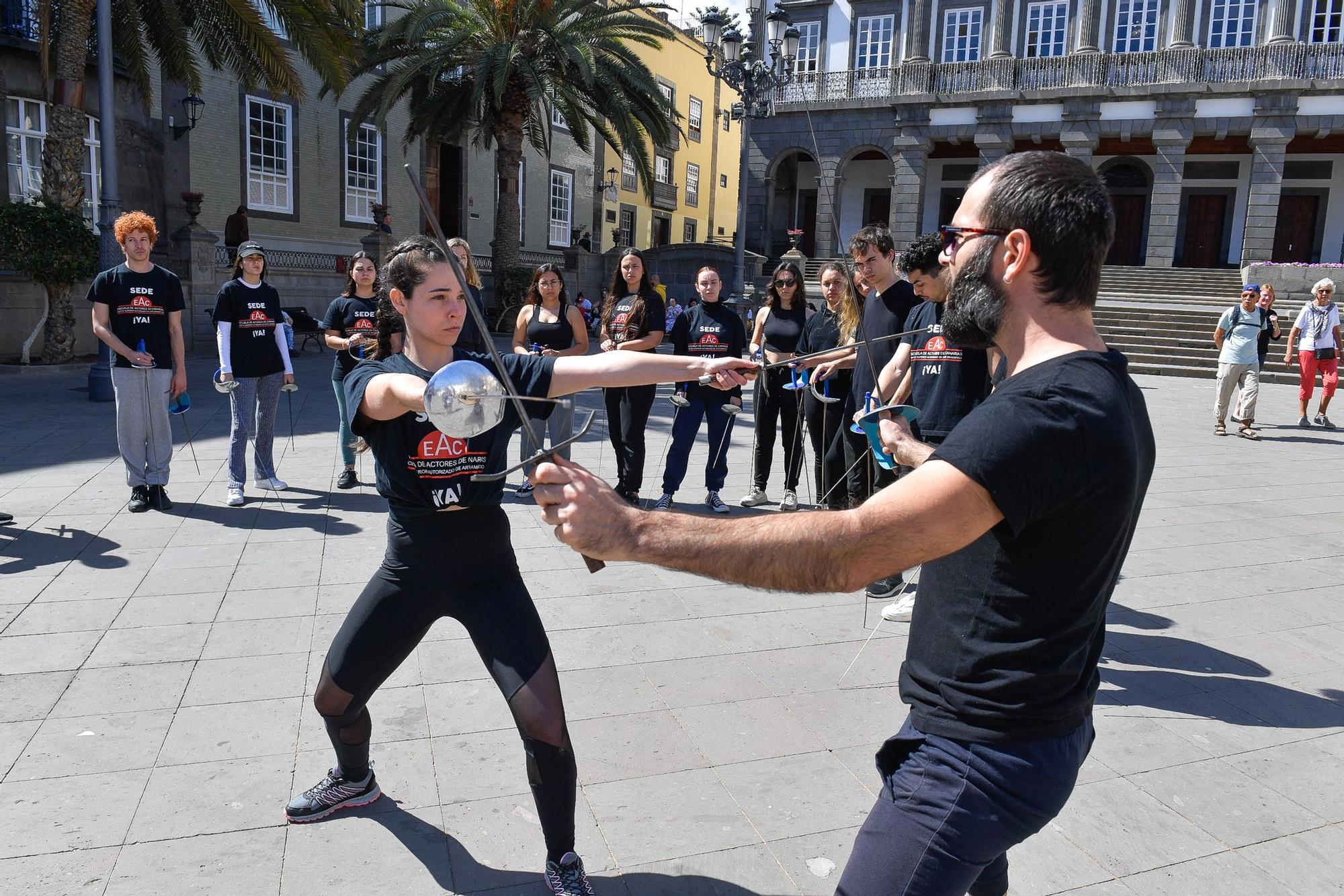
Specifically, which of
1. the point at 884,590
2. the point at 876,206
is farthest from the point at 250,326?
the point at 876,206

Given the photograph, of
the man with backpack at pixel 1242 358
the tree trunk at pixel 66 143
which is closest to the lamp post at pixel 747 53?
the man with backpack at pixel 1242 358

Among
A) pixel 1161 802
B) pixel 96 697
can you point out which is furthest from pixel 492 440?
pixel 1161 802

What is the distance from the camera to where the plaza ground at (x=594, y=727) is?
2857mm

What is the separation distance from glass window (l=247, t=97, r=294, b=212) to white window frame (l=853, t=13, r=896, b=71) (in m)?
19.4

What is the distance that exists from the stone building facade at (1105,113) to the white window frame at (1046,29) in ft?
0.17

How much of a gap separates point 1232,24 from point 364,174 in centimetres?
2593

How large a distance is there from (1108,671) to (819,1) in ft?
110

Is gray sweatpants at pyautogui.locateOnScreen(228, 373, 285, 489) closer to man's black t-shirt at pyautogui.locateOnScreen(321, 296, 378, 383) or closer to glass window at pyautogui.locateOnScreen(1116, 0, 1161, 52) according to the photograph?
man's black t-shirt at pyautogui.locateOnScreen(321, 296, 378, 383)

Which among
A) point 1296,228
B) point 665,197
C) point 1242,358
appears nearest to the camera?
point 1242,358

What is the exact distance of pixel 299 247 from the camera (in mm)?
23516

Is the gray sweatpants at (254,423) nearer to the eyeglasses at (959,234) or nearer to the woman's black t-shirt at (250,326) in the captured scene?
the woman's black t-shirt at (250,326)

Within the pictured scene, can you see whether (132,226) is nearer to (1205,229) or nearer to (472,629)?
(472,629)

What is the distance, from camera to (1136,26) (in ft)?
95.0

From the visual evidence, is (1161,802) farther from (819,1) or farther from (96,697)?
(819,1)
